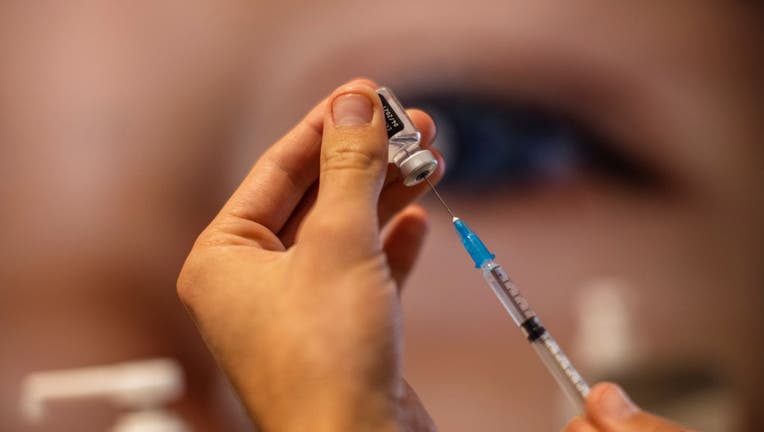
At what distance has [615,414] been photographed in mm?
659

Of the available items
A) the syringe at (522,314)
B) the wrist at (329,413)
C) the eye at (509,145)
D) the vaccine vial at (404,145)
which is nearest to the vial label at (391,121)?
the vaccine vial at (404,145)

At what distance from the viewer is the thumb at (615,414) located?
2.10 ft

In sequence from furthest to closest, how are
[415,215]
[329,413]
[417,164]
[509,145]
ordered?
[509,145]
[415,215]
[417,164]
[329,413]

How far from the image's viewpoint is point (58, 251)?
95 centimetres

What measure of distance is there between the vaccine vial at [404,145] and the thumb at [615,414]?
29 centimetres

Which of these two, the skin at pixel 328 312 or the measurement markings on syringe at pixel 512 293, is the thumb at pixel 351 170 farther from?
the measurement markings on syringe at pixel 512 293

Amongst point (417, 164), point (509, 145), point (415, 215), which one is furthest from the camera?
point (509, 145)

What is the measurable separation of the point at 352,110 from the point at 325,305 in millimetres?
203

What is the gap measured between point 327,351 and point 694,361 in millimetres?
879

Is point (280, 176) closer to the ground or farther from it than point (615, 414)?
farther from it

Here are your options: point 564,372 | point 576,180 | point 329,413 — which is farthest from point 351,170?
point 576,180

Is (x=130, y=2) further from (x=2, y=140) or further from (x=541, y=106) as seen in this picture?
(x=541, y=106)

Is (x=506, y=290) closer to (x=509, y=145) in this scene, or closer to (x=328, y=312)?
(x=328, y=312)

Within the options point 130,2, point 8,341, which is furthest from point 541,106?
point 8,341
